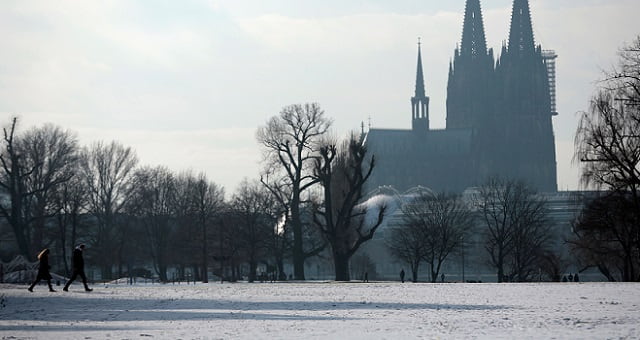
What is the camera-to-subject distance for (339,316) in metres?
19.7

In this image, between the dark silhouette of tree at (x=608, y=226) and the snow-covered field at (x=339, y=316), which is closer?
the snow-covered field at (x=339, y=316)

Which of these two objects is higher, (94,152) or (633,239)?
(94,152)

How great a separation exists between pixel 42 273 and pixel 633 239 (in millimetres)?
28882

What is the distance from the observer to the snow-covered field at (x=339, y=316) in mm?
15984

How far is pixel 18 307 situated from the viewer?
24297mm

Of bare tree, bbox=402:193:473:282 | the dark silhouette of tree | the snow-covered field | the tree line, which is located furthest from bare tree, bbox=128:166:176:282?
the snow-covered field

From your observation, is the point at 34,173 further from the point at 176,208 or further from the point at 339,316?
the point at 339,316

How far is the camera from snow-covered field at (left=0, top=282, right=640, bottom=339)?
1598 cm

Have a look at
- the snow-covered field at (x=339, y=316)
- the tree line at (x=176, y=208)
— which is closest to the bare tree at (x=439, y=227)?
the tree line at (x=176, y=208)

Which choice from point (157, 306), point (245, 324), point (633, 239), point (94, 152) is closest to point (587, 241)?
point (633, 239)

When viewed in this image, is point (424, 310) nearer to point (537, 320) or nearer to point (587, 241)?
point (537, 320)

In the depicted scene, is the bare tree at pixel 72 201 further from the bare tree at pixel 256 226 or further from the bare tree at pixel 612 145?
the bare tree at pixel 612 145

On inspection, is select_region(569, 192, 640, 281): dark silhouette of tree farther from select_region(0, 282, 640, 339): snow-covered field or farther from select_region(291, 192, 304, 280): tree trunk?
select_region(0, 282, 640, 339): snow-covered field

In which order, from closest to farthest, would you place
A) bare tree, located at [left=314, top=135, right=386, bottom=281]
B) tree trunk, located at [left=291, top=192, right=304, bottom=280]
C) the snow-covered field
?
the snow-covered field → bare tree, located at [left=314, top=135, right=386, bottom=281] → tree trunk, located at [left=291, top=192, right=304, bottom=280]
